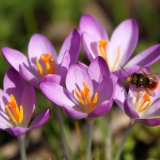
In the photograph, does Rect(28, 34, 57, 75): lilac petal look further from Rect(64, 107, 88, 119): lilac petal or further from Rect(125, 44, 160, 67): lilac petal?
Rect(64, 107, 88, 119): lilac petal

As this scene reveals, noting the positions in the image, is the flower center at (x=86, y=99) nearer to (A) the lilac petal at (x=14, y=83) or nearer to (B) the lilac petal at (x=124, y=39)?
(A) the lilac petal at (x=14, y=83)

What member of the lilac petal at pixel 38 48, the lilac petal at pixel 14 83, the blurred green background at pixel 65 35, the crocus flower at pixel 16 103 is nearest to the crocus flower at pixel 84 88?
the crocus flower at pixel 16 103

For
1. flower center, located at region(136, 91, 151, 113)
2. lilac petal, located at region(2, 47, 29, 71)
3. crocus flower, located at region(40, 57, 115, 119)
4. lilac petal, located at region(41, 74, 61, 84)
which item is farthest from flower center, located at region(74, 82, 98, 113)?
lilac petal, located at region(2, 47, 29, 71)

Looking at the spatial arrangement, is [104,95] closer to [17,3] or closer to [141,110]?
[141,110]

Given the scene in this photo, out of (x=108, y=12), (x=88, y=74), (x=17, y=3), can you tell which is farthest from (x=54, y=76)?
(x=108, y=12)

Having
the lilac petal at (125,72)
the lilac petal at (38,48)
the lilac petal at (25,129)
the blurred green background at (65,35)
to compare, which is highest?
the lilac petal at (125,72)

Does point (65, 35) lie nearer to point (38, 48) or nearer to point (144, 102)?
point (38, 48)

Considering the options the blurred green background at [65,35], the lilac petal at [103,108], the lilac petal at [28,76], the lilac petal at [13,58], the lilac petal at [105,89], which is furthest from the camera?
the blurred green background at [65,35]
